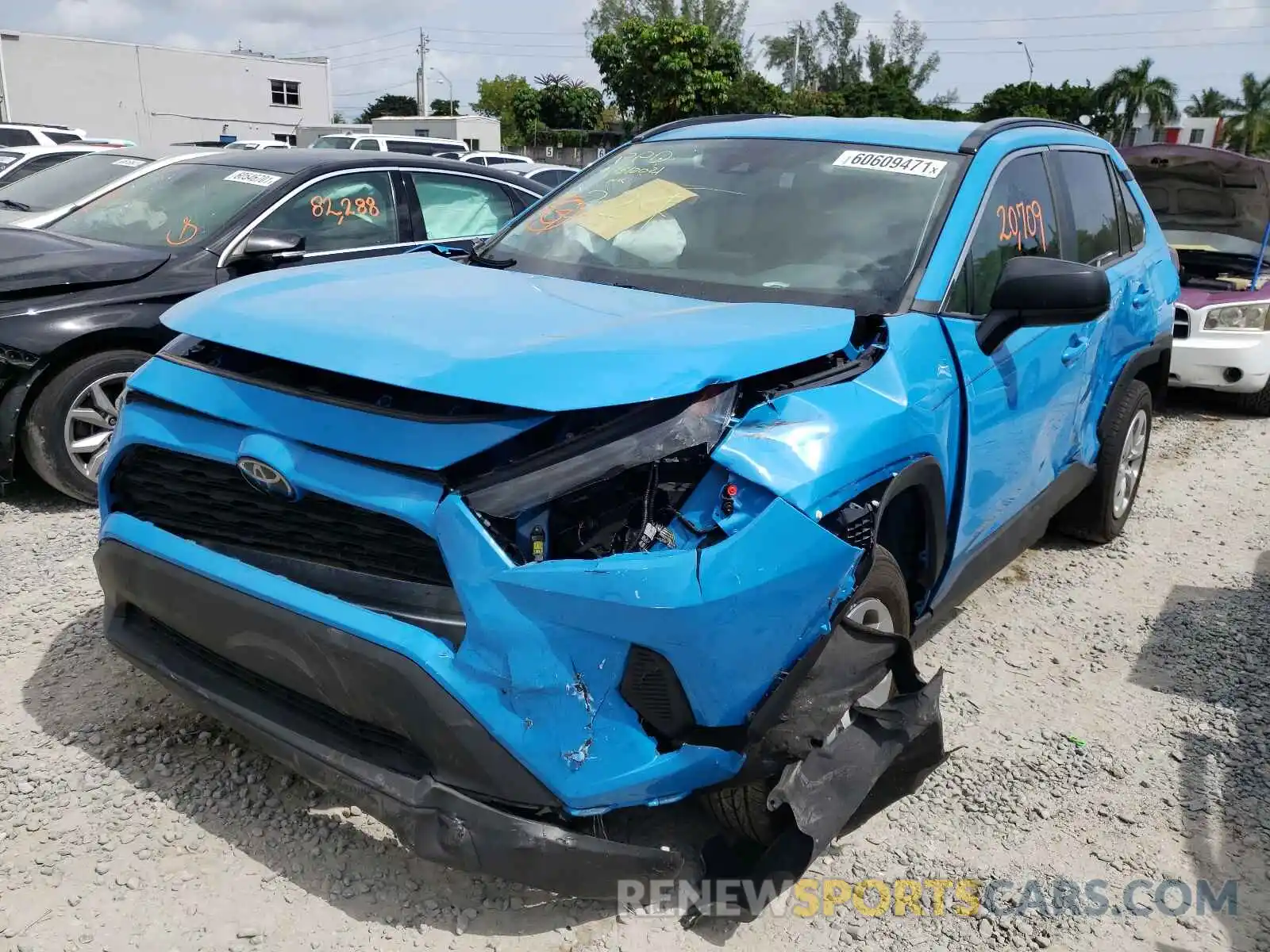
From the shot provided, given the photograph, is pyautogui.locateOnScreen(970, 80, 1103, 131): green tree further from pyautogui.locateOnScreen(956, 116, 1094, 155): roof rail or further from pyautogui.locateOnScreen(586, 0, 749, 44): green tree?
pyautogui.locateOnScreen(956, 116, 1094, 155): roof rail

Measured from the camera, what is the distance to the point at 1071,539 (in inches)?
194

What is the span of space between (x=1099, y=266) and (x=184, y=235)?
4297mm

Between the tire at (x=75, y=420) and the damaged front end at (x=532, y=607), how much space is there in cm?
250

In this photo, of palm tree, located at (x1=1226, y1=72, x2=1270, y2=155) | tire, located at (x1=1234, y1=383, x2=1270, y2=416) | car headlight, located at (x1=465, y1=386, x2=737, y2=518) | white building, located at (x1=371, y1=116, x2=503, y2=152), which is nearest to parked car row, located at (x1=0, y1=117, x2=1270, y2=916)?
car headlight, located at (x1=465, y1=386, x2=737, y2=518)

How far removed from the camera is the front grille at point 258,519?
6.79 feet

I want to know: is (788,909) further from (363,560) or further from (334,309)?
(334,309)

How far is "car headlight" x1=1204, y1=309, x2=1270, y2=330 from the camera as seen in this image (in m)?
7.26

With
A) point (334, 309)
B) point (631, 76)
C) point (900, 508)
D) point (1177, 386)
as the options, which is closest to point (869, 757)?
point (900, 508)

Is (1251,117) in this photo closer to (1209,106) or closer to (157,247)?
(1209,106)

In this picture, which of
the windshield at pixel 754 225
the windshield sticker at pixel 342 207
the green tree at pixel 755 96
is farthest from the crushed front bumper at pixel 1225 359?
the green tree at pixel 755 96

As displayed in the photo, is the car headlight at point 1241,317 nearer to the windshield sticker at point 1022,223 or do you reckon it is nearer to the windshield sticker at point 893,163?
the windshield sticker at point 1022,223

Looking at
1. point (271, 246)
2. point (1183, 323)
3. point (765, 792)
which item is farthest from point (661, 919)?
point (1183, 323)

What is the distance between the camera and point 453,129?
41.2 meters

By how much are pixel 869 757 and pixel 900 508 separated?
27.7 inches
